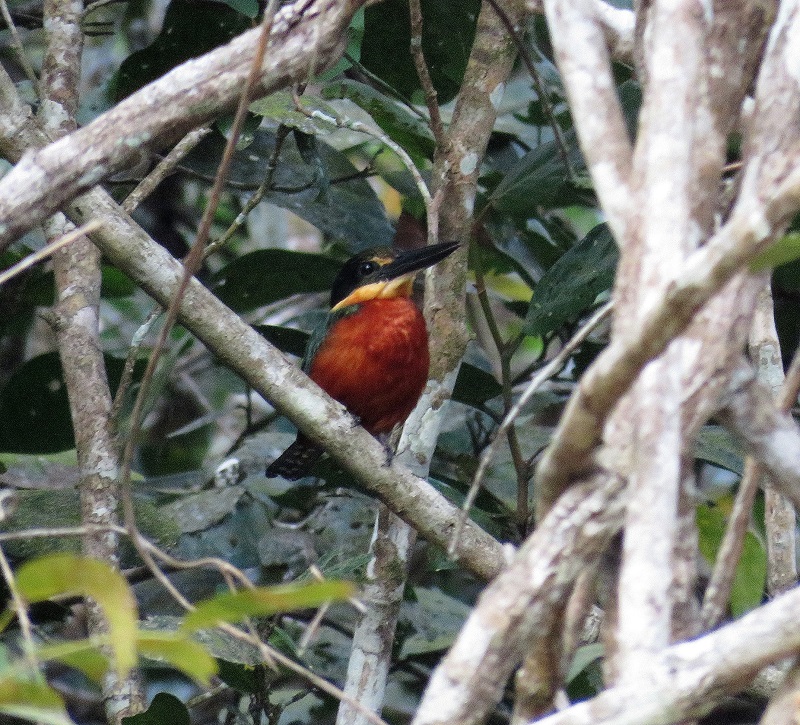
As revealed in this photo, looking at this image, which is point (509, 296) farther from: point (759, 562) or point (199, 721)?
point (759, 562)

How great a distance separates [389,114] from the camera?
11.2 ft

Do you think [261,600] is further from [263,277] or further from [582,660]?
[263,277]

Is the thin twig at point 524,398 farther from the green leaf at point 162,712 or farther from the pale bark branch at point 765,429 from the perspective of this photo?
the green leaf at point 162,712

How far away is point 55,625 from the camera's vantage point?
3684 mm

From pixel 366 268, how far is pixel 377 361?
1.20 ft

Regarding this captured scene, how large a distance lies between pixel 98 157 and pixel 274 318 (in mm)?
3684

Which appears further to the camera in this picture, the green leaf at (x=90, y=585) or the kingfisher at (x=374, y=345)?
the kingfisher at (x=374, y=345)

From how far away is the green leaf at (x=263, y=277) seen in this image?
12.6 ft

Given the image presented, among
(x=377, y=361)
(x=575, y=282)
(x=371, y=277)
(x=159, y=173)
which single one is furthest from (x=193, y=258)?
(x=371, y=277)

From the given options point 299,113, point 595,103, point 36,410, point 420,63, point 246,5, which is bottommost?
point 36,410

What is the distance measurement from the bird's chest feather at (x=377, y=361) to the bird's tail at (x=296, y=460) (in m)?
0.34

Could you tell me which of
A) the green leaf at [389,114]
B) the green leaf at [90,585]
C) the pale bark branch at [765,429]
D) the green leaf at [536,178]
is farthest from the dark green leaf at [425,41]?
the green leaf at [90,585]

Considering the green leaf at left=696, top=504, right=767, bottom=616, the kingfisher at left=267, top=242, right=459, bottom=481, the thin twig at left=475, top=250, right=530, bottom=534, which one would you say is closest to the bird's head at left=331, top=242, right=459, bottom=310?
the kingfisher at left=267, top=242, right=459, bottom=481

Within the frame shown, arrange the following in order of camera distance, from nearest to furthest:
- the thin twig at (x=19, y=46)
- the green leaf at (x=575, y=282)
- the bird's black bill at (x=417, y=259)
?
the thin twig at (x=19, y=46) → the green leaf at (x=575, y=282) → the bird's black bill at (x=417, y=259)
